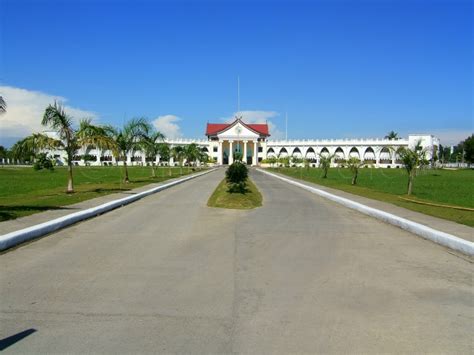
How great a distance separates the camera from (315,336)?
174 inches

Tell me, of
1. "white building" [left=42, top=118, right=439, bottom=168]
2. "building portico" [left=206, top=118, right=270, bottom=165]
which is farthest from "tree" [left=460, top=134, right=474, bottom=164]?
"building portico" [left=206, top=118, right=270, bottom=165]

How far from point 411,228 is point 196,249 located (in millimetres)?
5530

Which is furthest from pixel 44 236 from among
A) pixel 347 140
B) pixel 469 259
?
pixel 347 140

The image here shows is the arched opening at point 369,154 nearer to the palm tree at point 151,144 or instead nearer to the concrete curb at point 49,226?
the palm tree at point 151,144

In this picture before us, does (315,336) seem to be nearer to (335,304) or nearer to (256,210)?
(335,304)

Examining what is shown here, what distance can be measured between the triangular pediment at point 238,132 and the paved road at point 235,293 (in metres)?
108

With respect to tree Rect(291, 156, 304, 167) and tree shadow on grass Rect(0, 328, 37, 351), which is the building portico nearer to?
tree Rect(291, 156, 304, 167)

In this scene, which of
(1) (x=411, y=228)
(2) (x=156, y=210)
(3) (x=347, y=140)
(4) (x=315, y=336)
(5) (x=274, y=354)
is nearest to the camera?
(5) (x=274, y=354)

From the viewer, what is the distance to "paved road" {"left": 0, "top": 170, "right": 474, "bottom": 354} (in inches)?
170

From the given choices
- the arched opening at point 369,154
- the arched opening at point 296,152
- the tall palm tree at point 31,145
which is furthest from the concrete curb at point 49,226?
the arched opening at point 369,154

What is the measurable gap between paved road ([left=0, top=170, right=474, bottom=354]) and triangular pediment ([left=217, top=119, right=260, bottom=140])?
108 metres

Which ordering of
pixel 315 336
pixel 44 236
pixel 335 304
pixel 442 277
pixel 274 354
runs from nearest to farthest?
pixel 274 354, pixel 315 336, pixel 335 304, pixel 442 277, pixel 44 236

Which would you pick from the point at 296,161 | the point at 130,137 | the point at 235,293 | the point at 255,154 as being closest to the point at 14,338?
the point at 235,293

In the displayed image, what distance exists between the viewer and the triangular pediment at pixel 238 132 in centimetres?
11800
